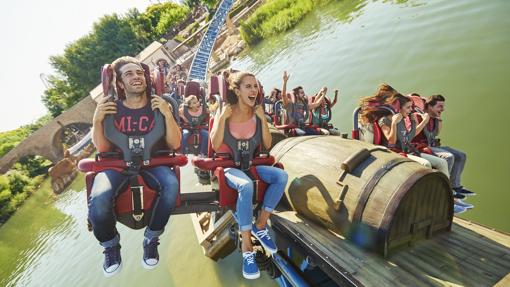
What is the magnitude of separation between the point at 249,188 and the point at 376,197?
4.39ft

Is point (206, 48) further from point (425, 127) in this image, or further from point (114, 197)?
point (114, 197)

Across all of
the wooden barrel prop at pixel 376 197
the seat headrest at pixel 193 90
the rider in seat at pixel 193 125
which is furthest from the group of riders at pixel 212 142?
the seat headrest at pixel 193 90

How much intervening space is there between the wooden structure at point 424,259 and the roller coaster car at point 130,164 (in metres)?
1.79

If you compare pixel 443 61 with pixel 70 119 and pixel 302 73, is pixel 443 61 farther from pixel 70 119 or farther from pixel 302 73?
pixel 70 119

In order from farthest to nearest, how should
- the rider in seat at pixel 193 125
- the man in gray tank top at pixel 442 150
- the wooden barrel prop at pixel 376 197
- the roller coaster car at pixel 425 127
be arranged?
A: 1. the rider in seat at pixel 193 125
2. the roller coaster car at pixel 425 127
3. the man in gray tank top at pixel 442 150
4. the wooden barrel prop at pixel 376 197

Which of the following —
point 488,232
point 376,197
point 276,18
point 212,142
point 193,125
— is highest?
point 276,18

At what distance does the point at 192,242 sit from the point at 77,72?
148ft

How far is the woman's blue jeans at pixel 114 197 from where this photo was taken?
2.95m

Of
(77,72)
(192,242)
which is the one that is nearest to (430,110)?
(192,242)

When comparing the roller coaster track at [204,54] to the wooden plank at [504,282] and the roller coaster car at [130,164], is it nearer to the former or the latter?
the roller coaster car at [130,164]

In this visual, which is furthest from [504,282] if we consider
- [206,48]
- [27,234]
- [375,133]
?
[206,48]

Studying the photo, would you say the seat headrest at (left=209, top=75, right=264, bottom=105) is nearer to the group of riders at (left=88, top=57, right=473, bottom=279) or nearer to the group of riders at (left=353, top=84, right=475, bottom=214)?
the group of riders at (left=88, top=57, right=473, bottom=279)

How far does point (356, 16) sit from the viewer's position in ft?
60.7

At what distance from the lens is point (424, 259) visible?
2.93 meters
